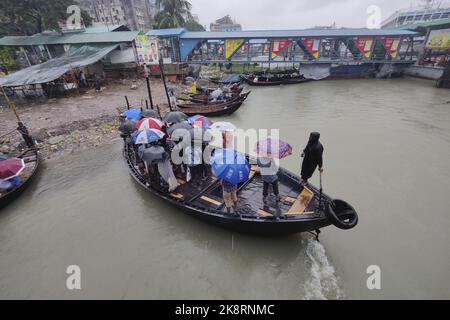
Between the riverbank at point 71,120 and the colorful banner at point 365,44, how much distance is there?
24.1 meters

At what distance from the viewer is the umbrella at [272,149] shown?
17.3 feet

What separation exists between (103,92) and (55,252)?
1786cm

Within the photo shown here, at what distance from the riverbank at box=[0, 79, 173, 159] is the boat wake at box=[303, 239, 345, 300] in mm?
11126

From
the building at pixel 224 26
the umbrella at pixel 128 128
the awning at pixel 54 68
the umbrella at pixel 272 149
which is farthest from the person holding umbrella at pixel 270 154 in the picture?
the building at pixel 224 26

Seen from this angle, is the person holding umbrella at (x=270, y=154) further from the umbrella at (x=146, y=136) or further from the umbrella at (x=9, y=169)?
the umbrella at (x=9, y=169)

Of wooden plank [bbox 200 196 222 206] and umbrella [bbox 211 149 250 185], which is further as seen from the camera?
wooden plank [bbox 200 196 222 206]

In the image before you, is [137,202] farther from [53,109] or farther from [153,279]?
[53,109]

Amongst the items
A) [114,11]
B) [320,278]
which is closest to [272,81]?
[320,278]

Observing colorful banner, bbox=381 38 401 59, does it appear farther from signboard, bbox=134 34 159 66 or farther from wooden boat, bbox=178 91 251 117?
signboard, bbox=134 34 159 66

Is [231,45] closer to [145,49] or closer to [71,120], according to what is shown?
[71,120]

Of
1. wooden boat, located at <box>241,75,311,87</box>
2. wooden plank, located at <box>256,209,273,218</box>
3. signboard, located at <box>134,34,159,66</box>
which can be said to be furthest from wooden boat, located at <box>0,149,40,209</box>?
wooden boat, located at <box>241,75,311,87</box>

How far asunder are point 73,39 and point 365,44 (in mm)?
34378

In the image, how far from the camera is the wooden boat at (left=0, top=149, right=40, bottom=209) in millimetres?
7038
